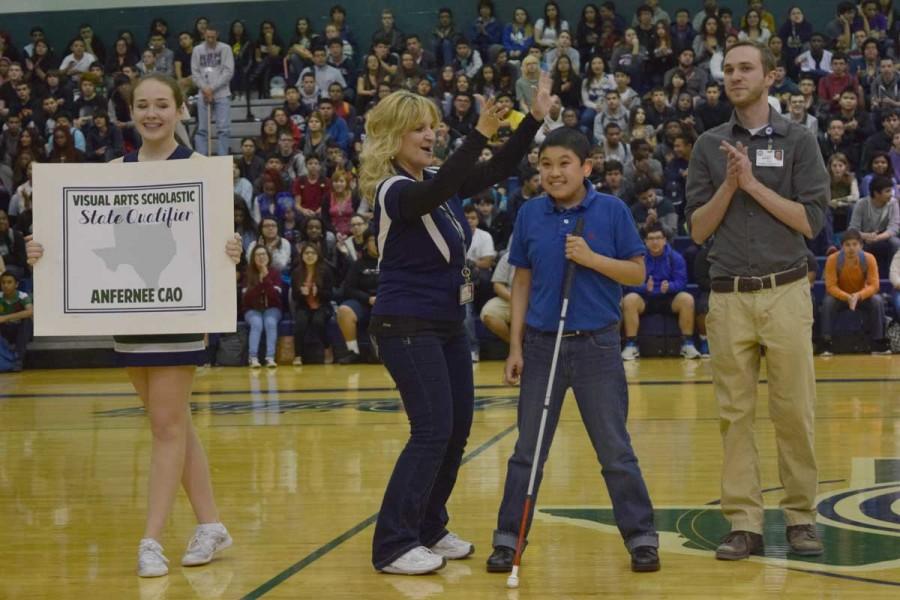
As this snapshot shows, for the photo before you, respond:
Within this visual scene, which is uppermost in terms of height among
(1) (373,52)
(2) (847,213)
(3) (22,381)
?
(1) (373,52)

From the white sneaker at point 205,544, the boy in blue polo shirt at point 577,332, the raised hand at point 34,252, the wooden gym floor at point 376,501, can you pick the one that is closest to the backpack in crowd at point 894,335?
the wooden gym floor at point 376,501

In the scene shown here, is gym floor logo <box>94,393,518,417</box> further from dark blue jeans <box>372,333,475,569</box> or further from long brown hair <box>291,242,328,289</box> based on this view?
dark blue jeans <box>372,333,475,569</box>

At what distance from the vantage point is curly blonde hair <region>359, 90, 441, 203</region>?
445 cm

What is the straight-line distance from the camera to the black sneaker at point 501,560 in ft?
14.5

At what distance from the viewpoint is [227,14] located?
21.4 metres

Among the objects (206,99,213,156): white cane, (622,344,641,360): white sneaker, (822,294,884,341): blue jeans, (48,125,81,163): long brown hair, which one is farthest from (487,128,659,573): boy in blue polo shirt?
(48,125,81,163): long brown hair

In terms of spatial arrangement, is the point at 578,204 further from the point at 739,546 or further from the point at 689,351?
the point at 689,351

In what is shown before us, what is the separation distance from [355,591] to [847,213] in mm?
11644

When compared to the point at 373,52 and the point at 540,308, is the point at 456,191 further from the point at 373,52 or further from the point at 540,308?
the point at 373,52

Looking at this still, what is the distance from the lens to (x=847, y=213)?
14.6m

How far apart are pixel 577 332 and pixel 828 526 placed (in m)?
1.39

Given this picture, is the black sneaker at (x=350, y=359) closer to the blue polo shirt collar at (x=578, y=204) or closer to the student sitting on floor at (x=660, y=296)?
the student sitting on floor at (x=660, y=296)

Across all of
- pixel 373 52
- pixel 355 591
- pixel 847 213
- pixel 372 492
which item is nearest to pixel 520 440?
pixel 355 591

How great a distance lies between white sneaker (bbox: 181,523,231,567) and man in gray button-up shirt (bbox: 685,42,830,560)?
6.02 ft
